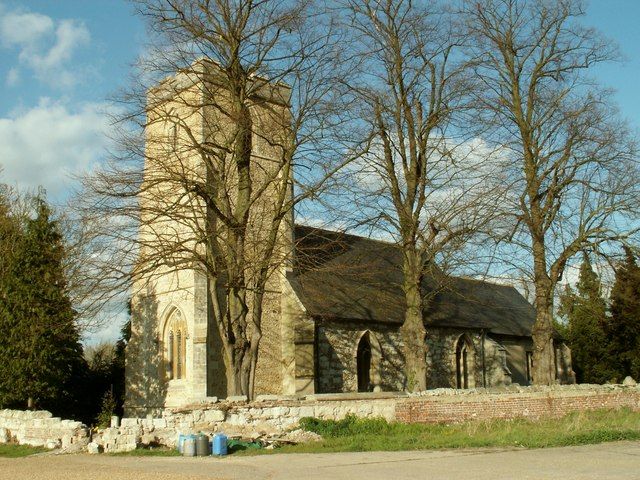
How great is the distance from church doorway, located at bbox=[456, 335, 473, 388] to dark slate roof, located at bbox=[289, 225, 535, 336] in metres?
0.86

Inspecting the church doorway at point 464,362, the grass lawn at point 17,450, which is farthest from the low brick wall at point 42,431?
the church doorway at point 464,362

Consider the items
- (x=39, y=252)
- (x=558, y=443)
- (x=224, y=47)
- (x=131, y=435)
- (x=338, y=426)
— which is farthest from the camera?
(x=39, y=252)

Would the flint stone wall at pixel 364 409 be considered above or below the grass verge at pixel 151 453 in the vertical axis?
above

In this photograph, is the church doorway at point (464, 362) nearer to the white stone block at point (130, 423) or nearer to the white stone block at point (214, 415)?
the white stone block at point (214, 415)

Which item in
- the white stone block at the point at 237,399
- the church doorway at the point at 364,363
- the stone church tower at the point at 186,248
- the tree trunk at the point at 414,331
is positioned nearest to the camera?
the white stone block at the point at 237,399

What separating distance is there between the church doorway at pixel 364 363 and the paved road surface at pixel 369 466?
1273 cm

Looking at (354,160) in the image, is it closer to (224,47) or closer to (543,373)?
(224,47)

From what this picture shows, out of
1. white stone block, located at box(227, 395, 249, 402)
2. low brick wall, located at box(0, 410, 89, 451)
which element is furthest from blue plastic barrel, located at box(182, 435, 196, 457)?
low brick wall, located at box(0, 410, 89, 451)

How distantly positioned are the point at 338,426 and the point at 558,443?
5.32m

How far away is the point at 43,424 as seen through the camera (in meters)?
17.5

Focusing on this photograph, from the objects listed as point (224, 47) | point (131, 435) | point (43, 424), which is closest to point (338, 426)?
point (131, 435)

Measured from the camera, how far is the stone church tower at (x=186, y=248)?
61.6 feet

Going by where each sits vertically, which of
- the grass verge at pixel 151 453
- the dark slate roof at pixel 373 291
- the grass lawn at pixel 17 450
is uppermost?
the dark slate roof at pixel 373 291

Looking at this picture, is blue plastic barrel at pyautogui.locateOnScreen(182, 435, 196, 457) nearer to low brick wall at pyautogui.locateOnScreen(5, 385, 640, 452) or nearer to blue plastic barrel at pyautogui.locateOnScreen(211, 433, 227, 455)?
blue plastic barrel at pyautogui.locateOnScreen(211, 433, 227, 455)
